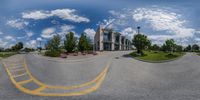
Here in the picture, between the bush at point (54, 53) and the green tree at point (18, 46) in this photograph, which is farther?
the bush at point (54, 53)

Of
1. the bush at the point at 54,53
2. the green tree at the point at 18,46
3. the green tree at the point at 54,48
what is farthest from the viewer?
the bush at the point at 54,53

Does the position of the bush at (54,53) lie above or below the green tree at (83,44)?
below

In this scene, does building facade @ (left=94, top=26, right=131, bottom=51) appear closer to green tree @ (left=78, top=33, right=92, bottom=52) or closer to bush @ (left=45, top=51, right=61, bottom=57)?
green tree @ (left=78, top=33, right=92, bottom=52)

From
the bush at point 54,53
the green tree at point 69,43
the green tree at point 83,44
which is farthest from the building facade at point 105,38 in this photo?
the bush at point 54,53

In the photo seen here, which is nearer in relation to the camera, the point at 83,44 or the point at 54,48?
the point at 83,44

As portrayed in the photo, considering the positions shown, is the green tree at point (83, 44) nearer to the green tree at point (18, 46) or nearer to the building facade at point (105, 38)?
the building facade at point (105, 38)

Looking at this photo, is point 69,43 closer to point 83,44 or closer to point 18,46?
point 83,44

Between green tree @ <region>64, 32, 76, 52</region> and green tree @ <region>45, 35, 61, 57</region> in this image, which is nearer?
green tree @ <region>64, 32, 76, 52</region>

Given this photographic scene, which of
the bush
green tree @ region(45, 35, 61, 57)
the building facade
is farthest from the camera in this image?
the bush

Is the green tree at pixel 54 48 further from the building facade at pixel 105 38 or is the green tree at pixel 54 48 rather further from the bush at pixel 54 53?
the building facade at pixel 105 38

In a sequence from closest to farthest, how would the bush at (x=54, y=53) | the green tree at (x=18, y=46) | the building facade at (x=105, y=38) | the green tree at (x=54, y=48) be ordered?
1. the green tree at (x=18, y=46)
2. the building facade at (x=105, y=38)
3. the green tree at (x=54, y=48)
4. the bush at (x=54, y=53)

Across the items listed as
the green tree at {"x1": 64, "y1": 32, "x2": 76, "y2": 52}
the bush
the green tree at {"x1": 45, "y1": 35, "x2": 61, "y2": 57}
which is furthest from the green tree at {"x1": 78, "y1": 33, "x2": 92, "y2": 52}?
the bush

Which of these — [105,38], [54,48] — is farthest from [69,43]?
[54,48]

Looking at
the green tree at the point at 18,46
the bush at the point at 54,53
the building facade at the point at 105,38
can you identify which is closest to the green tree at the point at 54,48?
the bush at the point at 54,53
